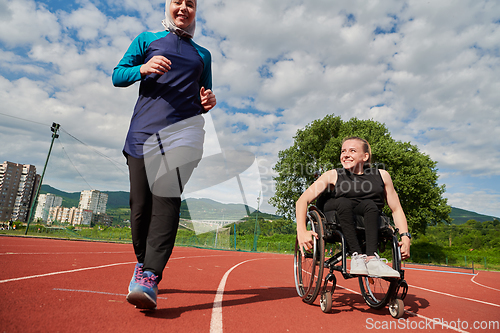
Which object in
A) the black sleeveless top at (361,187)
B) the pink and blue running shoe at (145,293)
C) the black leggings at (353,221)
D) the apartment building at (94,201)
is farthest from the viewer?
the apartment building at (94,201)

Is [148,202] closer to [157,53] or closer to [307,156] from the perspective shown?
[157,53]

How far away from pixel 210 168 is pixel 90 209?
32741mm

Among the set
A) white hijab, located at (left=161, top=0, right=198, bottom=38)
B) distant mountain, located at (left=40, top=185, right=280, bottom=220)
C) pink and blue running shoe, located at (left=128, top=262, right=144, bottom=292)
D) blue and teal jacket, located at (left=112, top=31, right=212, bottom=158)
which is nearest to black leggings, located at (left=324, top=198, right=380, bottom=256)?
distant mountain, located at (left=40, top=185, right=280, bottom=220)

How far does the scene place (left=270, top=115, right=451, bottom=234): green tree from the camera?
2086 cm

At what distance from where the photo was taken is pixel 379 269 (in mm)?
2035

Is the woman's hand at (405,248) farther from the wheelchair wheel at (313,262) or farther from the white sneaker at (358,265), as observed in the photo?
the wheelchair wheel at (313,262)

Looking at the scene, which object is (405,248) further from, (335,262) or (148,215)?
(148,215)

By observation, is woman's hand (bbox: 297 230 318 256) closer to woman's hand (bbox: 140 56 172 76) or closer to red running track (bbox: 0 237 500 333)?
red running track (bbox: 0 237 500 333)

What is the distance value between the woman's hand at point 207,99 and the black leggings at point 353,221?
4.60 feet

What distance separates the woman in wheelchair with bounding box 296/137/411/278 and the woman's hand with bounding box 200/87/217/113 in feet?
3.89

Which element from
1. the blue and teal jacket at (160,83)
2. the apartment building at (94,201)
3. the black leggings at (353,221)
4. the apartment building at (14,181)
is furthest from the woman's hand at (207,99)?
the apartment building at (14,181)

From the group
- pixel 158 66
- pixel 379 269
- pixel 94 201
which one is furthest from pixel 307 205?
pixel 94 201

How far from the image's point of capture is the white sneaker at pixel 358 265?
81.0 inches

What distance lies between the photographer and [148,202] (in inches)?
78.2
